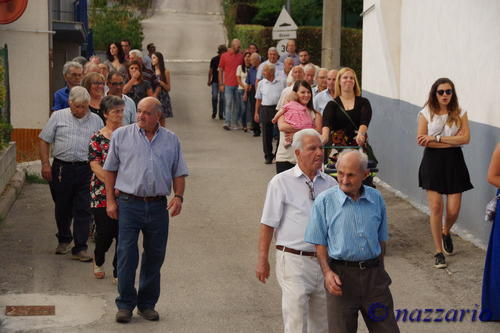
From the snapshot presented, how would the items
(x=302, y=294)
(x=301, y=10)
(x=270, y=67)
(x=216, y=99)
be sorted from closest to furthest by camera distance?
(x=302, y=294)
(x=270, y=67)
(x=216, y=99)
(x=301, y=10)

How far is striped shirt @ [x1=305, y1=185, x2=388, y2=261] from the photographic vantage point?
6.52 meters

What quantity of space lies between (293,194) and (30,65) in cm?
1304

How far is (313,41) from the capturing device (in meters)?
37.6

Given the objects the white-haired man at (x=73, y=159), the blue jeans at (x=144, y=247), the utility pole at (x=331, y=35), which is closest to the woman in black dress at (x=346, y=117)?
the white-haired man at (x=73, y=159)

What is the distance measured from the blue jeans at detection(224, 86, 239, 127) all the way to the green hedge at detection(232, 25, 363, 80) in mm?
12648

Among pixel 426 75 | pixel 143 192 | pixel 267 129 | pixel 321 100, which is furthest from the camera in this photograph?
pixel 267 129

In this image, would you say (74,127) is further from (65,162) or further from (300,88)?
(300,88)

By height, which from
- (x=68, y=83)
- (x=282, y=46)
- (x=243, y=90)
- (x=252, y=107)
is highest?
(x=282, y=46)

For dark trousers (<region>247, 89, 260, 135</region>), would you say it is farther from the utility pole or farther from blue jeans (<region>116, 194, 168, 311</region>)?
blue jeans (<region>116, 194, 168, 311</region>)

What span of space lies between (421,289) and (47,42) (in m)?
11.4

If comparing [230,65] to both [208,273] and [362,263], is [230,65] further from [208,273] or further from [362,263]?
[362,263]

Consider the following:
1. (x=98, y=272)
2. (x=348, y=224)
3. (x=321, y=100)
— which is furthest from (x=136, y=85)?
(x=348, y=224)

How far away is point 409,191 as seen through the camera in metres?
14.9

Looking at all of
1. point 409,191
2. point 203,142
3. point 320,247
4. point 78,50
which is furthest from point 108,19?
point 320,247
